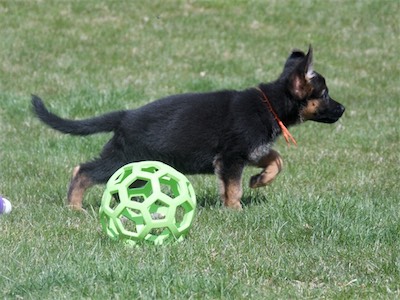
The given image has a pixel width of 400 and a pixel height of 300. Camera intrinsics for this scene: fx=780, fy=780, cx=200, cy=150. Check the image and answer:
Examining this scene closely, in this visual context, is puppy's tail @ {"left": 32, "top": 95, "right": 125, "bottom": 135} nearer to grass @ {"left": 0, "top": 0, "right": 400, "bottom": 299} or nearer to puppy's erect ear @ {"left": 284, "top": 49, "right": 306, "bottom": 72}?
grass @ {"left": 0, "top": 0, "right": 400, "bottom": 299}

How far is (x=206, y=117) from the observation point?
709cm

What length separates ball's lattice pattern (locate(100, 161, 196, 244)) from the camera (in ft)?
17.7

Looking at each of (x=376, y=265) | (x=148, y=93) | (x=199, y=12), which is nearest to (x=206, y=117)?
(x=376, y=265)

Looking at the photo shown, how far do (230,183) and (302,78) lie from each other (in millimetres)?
1241

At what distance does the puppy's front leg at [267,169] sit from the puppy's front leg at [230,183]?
300 mm

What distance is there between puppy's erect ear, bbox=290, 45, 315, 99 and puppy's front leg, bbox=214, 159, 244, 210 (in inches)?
36.9

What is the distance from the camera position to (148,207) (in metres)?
5.41

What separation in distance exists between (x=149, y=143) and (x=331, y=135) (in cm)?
417

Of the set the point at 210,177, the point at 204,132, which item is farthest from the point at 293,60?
the point at 210,177

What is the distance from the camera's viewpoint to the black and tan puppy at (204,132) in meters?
7.02

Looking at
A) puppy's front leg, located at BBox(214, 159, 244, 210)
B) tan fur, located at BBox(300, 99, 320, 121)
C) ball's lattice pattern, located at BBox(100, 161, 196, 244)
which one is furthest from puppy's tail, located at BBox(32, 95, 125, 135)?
tan fur, located at BBox(300, 99, 320, 121)

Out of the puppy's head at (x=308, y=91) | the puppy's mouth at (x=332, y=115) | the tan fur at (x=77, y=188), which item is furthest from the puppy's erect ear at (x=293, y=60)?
the tan fur at (x=77, y=188)

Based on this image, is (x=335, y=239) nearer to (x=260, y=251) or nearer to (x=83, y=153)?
(x=260, y=251)

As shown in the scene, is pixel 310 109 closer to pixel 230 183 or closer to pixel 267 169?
pixel 267 169
